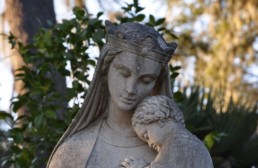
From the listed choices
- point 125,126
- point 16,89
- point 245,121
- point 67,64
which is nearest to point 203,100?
point 245,121

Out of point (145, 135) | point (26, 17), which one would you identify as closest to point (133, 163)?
point (145, 135)

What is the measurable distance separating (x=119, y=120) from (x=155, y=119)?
41cm

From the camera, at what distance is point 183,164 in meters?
6.62

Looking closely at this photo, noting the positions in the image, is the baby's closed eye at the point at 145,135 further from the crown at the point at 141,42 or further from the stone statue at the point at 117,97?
the crown at the point at 141,42

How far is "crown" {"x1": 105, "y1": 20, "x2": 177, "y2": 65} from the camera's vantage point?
22.7ft

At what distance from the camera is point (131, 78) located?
22.6ft

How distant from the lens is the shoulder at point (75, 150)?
6816 millimetres

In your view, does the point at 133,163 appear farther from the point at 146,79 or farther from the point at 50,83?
the point at 50,83

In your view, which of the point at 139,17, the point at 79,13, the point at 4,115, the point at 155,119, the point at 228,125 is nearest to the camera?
the point at 155,119

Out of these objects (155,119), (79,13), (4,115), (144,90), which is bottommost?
(4,115)

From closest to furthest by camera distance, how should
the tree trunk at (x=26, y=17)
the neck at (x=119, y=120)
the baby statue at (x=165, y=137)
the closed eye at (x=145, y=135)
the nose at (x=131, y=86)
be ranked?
the baby statue at (x=165, y=137) → the closed eye at (x=145, y=135) → the nose at (x=131, y=86) → the neck at (x=119, y=120) → the tree trunk at (x=26, y=17)

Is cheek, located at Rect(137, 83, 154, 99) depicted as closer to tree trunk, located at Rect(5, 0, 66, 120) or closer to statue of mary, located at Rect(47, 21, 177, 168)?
statue of mary, located at Rect(47, 21, 177, 168)

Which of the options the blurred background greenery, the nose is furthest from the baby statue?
the blurred background greenery

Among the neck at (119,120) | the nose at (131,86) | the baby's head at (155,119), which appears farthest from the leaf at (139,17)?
the baby's head at (155,119)
